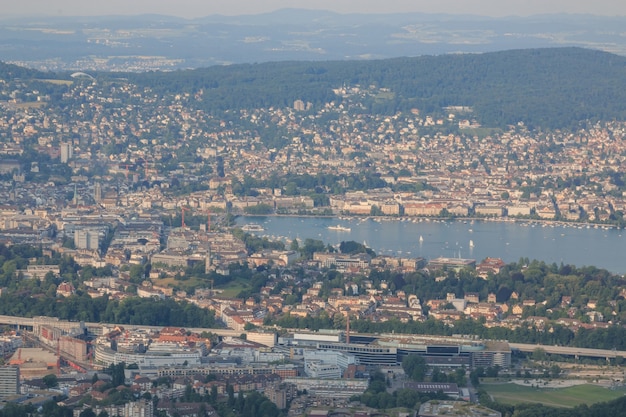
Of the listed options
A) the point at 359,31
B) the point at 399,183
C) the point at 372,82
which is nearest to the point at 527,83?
the point at 372,82

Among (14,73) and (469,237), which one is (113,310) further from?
(14,73)

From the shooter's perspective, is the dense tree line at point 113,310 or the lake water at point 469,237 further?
the lake water at point 469,237

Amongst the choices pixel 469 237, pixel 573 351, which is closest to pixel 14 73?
pixel 469 237

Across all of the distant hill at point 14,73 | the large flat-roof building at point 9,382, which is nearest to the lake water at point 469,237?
the large flat-roof building at point 9,382

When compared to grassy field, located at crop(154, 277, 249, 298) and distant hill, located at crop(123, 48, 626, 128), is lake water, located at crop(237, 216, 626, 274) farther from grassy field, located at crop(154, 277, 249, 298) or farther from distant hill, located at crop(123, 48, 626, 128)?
distant hill, located at crop(123, 48, 626, 128)

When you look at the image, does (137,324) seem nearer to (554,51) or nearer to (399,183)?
(399,183)

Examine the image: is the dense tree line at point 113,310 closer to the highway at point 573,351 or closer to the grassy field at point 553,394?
the highway at point 573,351

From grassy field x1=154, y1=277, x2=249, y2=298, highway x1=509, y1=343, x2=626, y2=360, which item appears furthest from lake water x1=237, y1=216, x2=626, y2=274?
highway x1=509, y1=343, x2=626, y2=360
